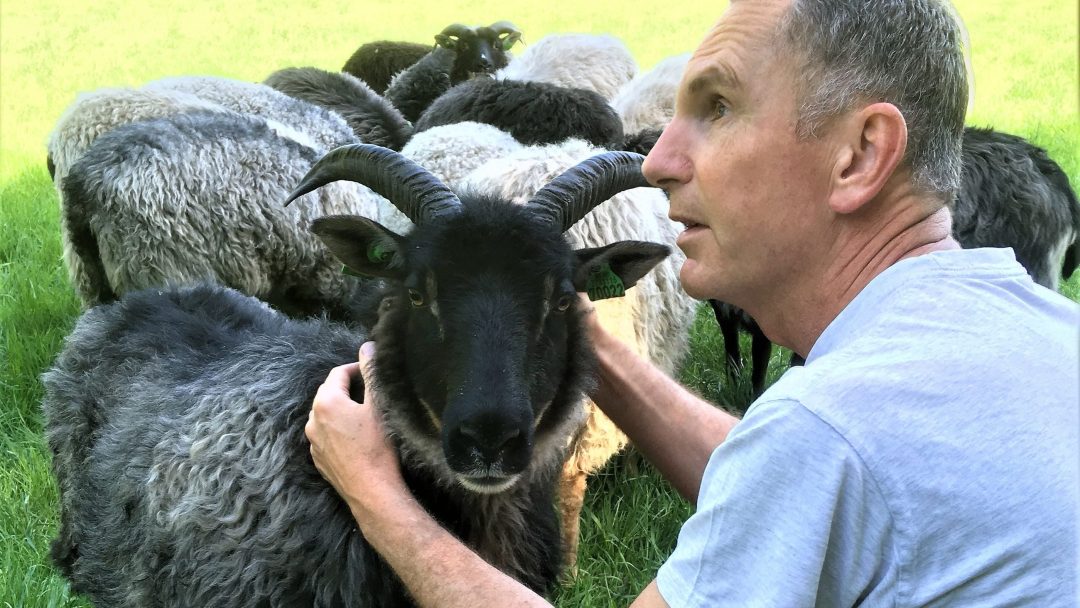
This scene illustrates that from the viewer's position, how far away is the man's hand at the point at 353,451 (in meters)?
2.24

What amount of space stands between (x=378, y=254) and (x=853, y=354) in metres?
1.75

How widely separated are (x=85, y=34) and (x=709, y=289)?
20725mm

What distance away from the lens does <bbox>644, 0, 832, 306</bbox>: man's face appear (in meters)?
1.71

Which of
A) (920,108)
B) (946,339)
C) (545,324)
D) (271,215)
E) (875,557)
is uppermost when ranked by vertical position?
(920,108)

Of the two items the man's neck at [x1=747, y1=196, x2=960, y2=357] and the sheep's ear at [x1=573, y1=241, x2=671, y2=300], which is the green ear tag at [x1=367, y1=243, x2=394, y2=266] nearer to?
the sheep's ear at [x1=573, y1=241, x2=671, y2=300]

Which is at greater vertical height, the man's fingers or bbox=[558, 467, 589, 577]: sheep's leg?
the man's fingers

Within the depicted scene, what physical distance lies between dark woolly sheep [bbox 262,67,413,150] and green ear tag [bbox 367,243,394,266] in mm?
4397

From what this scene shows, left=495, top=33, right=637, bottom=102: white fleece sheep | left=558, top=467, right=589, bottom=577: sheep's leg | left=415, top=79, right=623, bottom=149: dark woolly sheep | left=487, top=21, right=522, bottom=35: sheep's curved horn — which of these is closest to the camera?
left=558, top=467, right=589, bottom=577: sheep's leg

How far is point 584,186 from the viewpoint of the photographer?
117 inches

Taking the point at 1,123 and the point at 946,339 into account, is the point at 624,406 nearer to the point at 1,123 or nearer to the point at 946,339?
the point at 946,339

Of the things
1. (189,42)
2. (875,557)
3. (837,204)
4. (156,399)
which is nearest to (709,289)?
(837,204)

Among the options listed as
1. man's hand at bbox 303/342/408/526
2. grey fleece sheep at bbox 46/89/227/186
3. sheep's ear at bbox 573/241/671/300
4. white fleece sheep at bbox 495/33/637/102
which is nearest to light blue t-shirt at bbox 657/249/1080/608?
man's hand at bbox 303/342/408/526

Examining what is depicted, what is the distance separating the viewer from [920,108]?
1.67m

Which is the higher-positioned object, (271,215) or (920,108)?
(920,108)
